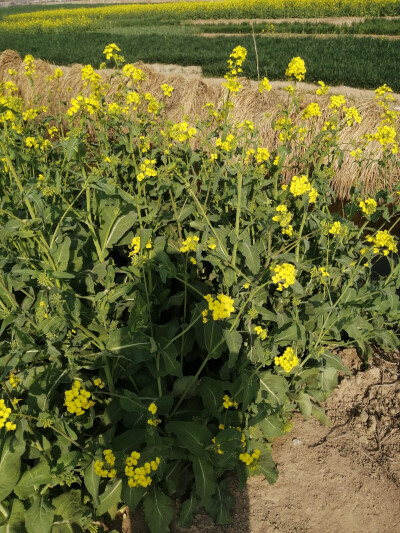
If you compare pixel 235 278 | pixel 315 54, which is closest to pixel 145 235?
pixel 235 278

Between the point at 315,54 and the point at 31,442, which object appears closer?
the point at 31,442

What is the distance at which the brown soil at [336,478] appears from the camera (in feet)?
6.93

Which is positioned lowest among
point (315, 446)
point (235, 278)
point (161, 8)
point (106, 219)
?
point (315, 446)

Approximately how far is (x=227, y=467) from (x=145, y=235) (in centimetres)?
125

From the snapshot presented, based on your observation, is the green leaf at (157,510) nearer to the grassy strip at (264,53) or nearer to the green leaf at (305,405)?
the green leaf at (305,405)

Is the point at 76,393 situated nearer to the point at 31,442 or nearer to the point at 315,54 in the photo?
the point at 31,442

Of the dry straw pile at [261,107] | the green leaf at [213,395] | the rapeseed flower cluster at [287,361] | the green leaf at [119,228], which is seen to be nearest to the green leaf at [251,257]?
the rapeseed flower cluster at [287,361]

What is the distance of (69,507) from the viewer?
1.99 m

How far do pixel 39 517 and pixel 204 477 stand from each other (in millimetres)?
790

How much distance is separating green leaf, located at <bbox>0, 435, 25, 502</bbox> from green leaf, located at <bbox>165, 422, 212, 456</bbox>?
728 millimetres

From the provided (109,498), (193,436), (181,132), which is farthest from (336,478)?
(181,132)

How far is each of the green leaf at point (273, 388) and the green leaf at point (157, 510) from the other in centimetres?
76

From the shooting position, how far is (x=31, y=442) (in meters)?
2.02

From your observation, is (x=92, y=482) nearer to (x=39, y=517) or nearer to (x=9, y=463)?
(x=39, y=517)
